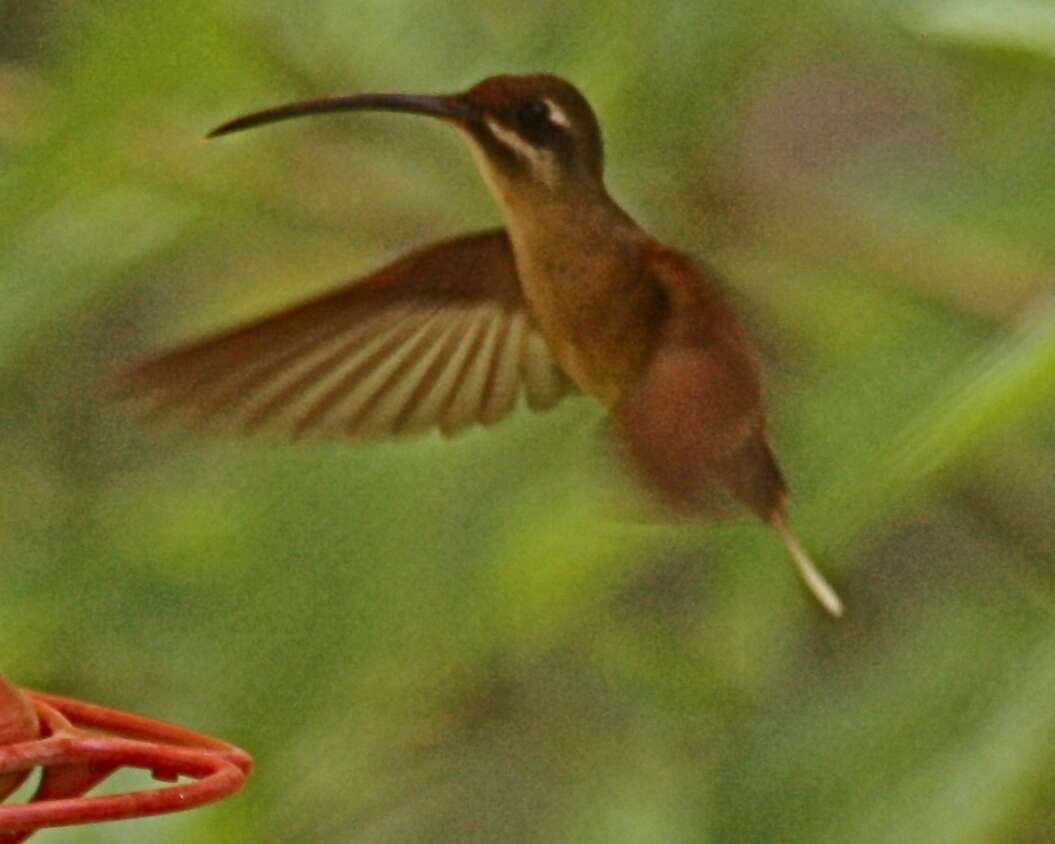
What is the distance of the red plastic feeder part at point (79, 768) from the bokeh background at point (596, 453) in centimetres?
39

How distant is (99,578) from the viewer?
5.10 feet

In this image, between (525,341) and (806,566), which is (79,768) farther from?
(525,341)

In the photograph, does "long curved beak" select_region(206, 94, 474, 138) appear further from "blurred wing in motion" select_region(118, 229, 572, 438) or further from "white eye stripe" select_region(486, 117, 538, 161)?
"blurred wing in motion" select_region(118, 229, 572, 438)

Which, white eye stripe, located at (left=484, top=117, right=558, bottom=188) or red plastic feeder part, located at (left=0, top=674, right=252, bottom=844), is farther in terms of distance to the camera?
white eye stripe, located at (left=484, top=117, right=558, bottom=188)

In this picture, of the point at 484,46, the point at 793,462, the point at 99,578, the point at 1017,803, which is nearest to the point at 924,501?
the point at 793,462

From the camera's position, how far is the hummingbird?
1.16 meters

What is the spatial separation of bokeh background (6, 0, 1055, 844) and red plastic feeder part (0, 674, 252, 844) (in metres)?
0.39

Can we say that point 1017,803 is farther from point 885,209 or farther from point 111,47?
point 111,47

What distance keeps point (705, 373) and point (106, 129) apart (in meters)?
0.41

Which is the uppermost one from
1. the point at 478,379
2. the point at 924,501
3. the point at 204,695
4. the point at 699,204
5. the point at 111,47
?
the point at 111,47

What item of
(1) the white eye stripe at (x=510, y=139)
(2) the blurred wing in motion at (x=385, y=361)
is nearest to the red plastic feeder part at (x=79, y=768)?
(2) the blurred wing in motion at (x=385, y=361)

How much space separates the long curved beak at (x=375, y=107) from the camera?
1.14m

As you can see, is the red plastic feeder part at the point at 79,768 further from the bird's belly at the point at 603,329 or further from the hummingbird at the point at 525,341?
the bird's belly at the point at 603,329

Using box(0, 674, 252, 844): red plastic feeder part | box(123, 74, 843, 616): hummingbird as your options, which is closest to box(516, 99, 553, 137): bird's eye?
box(123, 74, 843, 616): hummingbird
